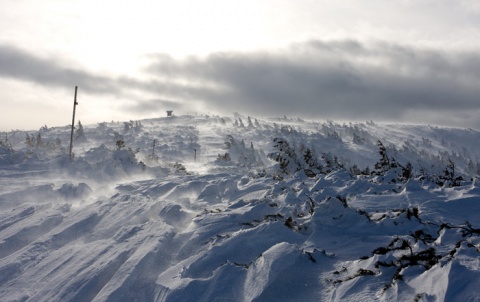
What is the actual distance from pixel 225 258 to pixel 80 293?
1256 millimetres

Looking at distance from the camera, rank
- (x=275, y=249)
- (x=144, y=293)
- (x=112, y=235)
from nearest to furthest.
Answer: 1. (x=144, y=293)
2. (x=275, y=249)
3. (x=112, y=235)

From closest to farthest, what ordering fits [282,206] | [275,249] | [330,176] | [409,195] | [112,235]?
[275,249] → [112,235] → [282,206] → [409,195] → [330,176]

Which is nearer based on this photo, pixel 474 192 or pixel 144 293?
pixel 144 293

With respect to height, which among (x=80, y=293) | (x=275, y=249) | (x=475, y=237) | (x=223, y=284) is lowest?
(x=80, y=293)

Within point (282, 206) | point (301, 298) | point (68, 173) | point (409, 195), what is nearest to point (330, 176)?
point (409, 195)

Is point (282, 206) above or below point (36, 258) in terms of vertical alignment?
above

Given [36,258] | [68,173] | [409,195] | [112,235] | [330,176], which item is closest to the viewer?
[36,258]

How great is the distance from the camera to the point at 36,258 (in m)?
3.86

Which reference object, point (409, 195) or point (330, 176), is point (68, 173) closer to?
point (330, 176)

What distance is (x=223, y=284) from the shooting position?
2.98 m

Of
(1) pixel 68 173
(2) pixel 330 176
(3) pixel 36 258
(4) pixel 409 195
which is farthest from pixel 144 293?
(1) pixel 68 173

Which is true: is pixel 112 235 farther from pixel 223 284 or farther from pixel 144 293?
pixel 223 284

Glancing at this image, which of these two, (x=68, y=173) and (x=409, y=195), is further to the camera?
(x=68, y=173)

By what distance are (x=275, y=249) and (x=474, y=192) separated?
381 cm
